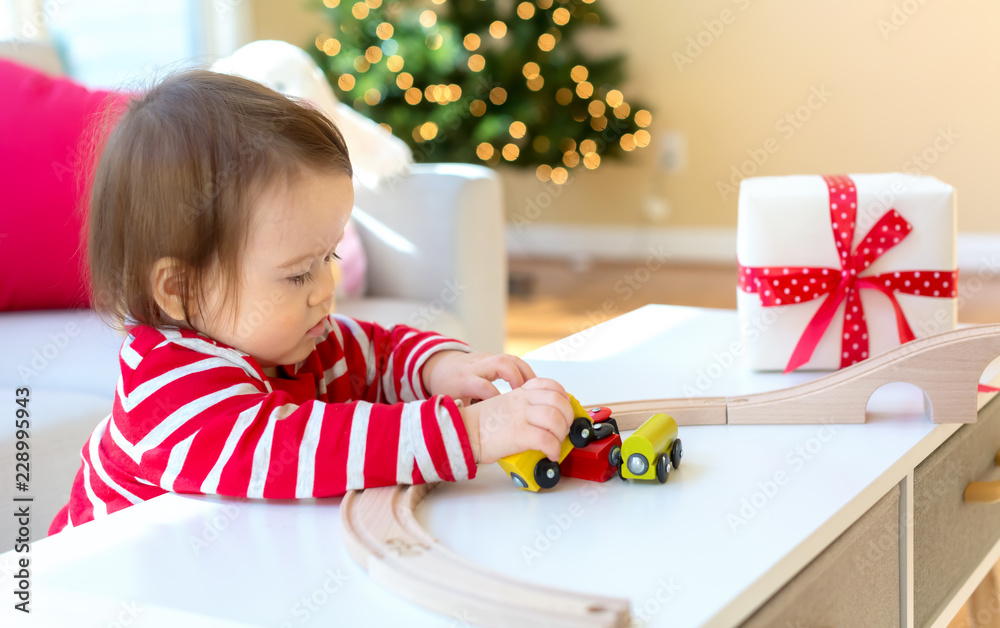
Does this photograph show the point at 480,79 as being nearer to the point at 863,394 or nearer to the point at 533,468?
the point at 863,394

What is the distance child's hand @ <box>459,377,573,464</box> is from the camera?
2.03 feet

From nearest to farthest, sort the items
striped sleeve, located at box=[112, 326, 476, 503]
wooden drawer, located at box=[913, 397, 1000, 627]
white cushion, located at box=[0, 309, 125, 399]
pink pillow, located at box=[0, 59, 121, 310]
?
1. striped sleeve, located at box=[112, 326, 476, 503]
2. wooden drawer, located at box=[913, 397, 1000, 627]
3. white cushion, located at box=[0, 309, 125, 399]
4. pink pillow, located at box=[0, 59, 121, 310]

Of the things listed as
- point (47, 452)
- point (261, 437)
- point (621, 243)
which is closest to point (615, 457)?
point (261, 437)

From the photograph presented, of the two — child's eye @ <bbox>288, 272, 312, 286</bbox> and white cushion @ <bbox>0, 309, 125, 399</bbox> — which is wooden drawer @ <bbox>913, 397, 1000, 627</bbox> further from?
white cushion @ <bbox>0, 309, 125, 399</bbox>

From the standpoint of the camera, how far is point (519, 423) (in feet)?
2.05

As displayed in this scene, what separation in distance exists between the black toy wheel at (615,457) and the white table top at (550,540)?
12mm

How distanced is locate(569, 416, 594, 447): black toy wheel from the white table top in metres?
0.03

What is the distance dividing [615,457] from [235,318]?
286 mm

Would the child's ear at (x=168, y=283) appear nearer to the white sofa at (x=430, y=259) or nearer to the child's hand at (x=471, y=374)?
the child's hand at (x=471, y=374)

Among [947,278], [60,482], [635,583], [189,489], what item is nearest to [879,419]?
[947,278]

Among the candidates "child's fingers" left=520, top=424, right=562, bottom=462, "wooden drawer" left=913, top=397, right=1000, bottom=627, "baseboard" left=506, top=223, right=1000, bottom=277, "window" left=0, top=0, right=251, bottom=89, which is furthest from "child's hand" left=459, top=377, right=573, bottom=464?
"baseboard" left=506, top=223, right=1000, bottom=277

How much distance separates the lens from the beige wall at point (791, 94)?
3.17 m

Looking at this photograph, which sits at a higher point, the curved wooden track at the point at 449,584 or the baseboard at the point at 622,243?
the curved wooden track at the point at 449,584

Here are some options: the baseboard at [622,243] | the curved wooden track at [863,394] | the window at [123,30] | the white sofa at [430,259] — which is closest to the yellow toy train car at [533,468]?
the curved wooden track at [863,394]
